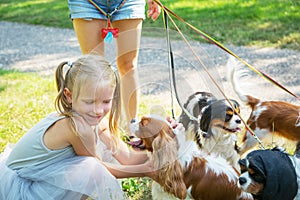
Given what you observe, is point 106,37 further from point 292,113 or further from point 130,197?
point 292,113

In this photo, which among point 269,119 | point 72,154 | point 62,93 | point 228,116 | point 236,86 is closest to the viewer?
point 62,93

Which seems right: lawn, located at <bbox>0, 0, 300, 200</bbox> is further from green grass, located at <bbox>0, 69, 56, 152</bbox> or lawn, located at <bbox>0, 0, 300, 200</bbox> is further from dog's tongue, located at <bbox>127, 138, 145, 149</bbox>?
dog's tongue, located at <bbox>127, 138, 145, 149</bbox>

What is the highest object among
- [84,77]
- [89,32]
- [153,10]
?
[153,10]

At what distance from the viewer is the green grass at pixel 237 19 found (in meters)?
7.09

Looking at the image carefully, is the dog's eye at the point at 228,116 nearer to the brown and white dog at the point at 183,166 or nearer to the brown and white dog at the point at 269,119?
the brown and white dog at the point at 183,166

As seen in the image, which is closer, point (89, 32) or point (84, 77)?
point (84, 77)

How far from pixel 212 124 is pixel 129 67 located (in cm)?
62

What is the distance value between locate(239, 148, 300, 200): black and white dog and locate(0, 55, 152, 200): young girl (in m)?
0.57

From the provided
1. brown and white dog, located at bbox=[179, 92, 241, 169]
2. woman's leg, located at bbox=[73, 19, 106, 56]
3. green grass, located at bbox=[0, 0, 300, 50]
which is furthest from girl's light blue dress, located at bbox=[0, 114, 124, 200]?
green grass, located at bbox=[0, 0, 300, 50]

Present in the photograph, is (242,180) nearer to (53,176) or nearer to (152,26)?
(53,176)

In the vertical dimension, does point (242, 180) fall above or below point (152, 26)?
below

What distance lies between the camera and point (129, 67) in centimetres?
298

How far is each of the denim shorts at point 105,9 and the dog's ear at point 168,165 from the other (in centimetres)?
104

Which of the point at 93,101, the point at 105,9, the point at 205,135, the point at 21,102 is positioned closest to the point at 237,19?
the point at 21,102
